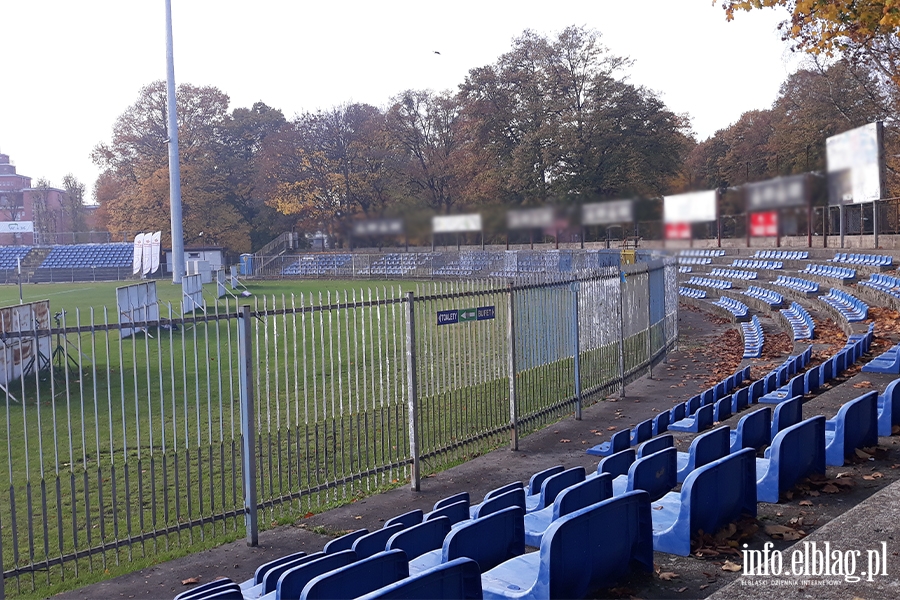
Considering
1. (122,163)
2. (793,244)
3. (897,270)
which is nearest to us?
(897,270)

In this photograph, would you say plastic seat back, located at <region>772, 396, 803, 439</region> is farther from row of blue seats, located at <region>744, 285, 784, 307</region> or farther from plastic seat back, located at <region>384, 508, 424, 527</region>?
row of blue seats, located at <region>744, 285, 784, 307</region>

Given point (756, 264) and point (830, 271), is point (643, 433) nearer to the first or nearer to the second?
point (830, 271)

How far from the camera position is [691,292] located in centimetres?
2984

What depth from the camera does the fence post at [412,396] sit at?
8609mm

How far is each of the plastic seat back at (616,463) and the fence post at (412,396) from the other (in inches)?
98.4

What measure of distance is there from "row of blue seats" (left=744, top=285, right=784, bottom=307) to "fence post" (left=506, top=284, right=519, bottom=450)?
14482mm

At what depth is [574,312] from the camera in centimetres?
1189

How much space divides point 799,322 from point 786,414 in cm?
1169

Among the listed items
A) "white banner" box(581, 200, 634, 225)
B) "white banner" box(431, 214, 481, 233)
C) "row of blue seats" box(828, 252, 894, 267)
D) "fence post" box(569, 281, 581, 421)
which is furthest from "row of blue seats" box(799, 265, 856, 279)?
"fence post" box(569, 281, 581, 421)

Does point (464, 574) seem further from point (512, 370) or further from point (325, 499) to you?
point (512, 370)

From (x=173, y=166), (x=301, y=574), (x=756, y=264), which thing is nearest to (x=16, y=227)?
(x=173, y=166)

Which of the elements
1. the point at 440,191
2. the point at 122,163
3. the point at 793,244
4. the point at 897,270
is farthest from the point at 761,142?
the point at 122,163

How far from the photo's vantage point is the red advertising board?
10.5 meters

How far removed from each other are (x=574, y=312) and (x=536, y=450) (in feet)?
8.22
